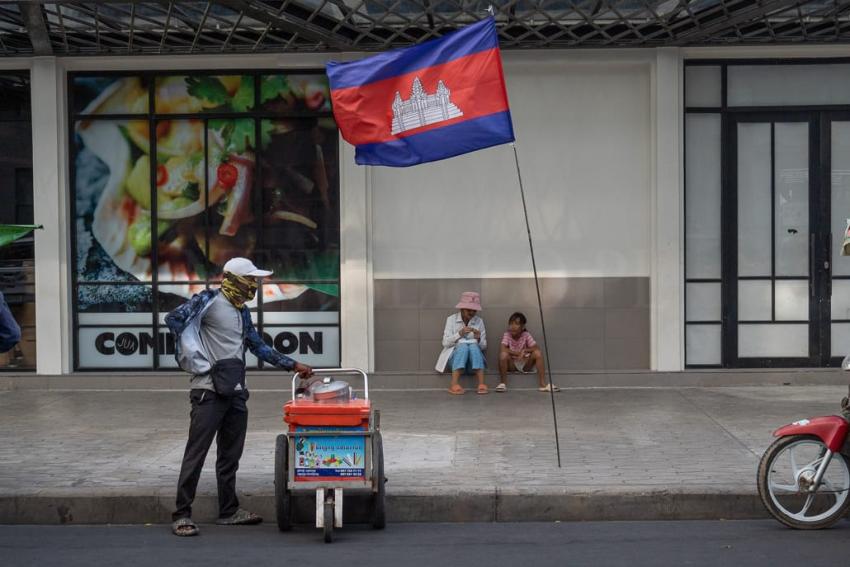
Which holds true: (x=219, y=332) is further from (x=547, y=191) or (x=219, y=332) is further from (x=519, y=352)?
(x=547, y=191)

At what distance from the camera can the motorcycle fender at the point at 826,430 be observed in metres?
7.63

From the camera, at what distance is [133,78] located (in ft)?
45.4

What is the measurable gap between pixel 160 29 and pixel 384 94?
4584 mm

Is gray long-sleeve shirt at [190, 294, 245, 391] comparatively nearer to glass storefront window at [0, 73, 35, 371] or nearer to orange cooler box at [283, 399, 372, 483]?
orange cooler box at [283, 399, 372, 483]

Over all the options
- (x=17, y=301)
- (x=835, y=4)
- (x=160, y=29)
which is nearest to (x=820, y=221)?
(x=835, y=4)

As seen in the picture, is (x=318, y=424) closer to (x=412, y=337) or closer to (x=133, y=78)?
(x=412, y=337)

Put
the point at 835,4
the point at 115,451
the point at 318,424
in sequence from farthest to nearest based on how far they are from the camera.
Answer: the point at 835,4 < the point at 115,451 < the point at 318,424

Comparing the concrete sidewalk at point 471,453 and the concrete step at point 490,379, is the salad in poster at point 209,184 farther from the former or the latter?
the concrete sidewalk at point 471,453

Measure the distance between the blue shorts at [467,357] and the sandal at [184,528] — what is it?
18.7 feet

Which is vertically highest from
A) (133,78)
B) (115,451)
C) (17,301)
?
(133,78)

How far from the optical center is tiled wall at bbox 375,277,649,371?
536 inches

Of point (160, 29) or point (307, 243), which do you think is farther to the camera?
point (307, 243)

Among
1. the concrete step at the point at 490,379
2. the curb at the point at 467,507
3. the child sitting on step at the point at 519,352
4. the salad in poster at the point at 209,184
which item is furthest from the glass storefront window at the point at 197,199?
the curb at the point at 467,507

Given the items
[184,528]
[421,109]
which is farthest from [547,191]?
[184,528]
